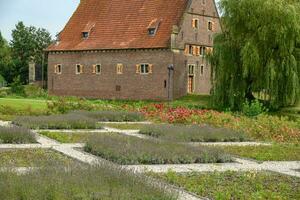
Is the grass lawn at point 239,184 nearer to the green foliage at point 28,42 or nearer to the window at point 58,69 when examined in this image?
the window at point 58,69

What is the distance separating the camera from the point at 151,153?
13.8 metres

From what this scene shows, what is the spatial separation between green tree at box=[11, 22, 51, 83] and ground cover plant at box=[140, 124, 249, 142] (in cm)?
6535

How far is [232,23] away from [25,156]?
26.5 metres

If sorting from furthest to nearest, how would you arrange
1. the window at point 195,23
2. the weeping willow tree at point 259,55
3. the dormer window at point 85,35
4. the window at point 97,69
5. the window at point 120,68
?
the dormer window at point 85,35, the window at point 97,69, the window at point 120,68, the window at point 195,23, the weeping willow tree at point 259,55

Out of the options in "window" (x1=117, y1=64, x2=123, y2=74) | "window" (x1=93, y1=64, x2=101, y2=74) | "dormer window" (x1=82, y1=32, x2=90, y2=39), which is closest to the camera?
"window" (x1=117, y1=64, x2=123, y2=74)

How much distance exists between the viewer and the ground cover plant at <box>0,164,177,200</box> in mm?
7547

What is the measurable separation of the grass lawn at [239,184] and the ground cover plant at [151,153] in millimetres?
1904

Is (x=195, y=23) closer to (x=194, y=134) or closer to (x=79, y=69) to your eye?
(x=79, y=69)

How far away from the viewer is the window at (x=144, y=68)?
50781mm

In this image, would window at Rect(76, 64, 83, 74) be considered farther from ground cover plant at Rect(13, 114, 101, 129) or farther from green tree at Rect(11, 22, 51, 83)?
ground cover plant at Rect(13, 114, 101, 129)

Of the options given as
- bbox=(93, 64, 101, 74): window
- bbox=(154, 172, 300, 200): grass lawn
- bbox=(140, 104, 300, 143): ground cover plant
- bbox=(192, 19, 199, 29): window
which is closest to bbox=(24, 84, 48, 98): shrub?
bbox=(93, 64, 101, 74): window

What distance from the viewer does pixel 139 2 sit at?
5447 centimetres

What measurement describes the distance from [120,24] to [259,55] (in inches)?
818

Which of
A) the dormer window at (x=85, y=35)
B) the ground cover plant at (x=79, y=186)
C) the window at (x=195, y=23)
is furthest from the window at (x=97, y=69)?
the ground cover plant at (x=79, y=186)
